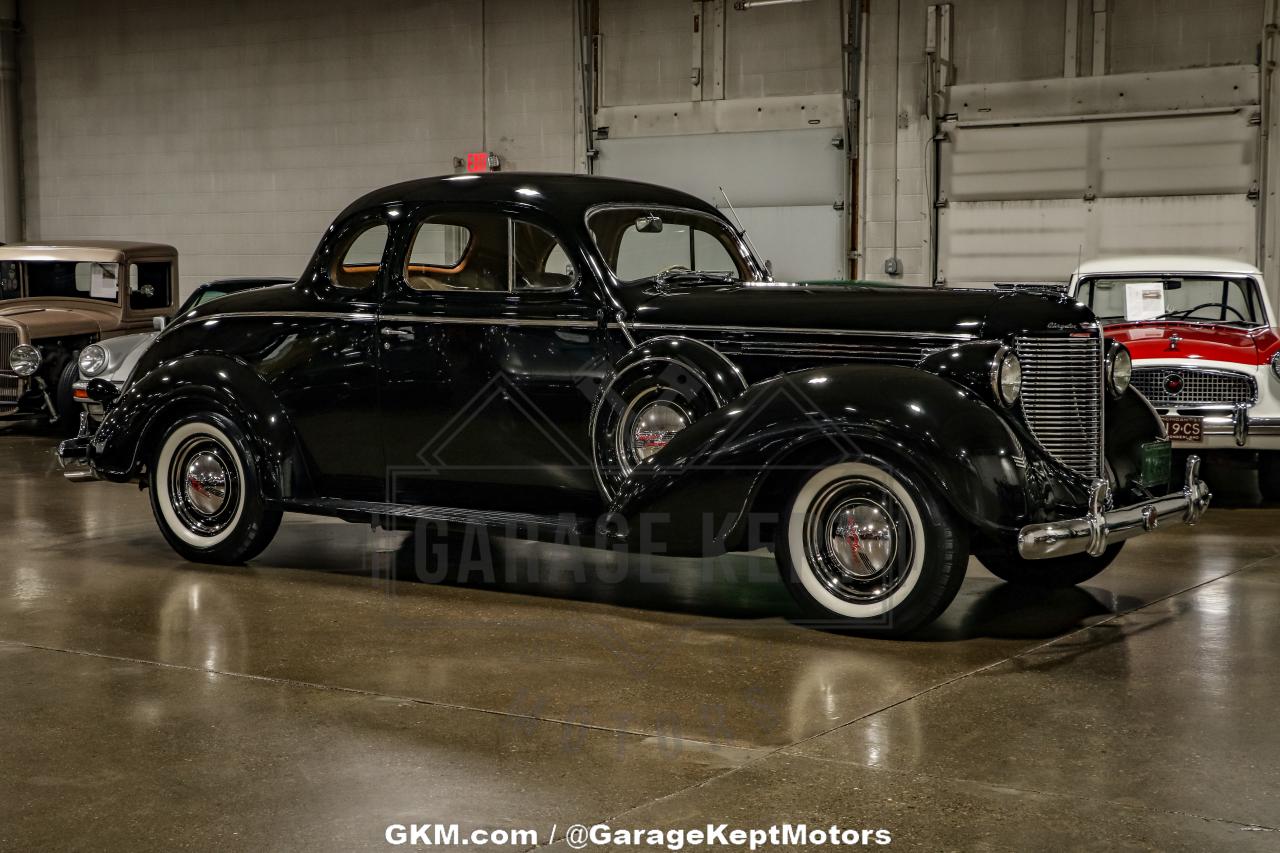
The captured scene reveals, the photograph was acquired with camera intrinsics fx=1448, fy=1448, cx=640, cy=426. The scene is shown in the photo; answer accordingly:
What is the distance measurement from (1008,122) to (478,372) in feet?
32.5

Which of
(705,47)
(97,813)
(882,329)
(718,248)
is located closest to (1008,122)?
(705,47)

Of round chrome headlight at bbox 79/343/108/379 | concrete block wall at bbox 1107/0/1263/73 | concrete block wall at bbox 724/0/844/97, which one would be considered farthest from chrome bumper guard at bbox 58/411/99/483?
concrete block wall at bbox 1107/0/1263/73

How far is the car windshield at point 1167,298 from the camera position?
9930 millimetres

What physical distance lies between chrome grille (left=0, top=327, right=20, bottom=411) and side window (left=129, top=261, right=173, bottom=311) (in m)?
1.19

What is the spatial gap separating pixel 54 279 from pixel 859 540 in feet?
34.9

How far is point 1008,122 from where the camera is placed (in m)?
14.6

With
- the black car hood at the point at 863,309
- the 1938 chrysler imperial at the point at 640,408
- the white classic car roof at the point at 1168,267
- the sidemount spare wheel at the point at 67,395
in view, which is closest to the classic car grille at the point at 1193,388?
the white classic car roof at the point at 1168,267

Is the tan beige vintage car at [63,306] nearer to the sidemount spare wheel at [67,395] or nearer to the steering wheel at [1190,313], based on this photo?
the sidemount spare wheel at [67,395]

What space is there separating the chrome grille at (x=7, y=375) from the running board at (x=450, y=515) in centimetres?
731

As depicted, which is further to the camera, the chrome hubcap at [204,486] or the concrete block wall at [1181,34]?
the concrete block wall at [1181,34]

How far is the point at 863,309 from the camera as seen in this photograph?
18.7 ft

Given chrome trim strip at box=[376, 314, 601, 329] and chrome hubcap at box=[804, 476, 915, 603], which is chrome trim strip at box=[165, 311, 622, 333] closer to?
chrome trim strip at box=[376, 314, 601, 329]

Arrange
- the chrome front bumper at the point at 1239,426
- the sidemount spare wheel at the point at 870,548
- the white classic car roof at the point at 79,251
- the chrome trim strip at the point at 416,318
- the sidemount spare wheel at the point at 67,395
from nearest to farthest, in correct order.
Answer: the sidemount spare wheel at the point at 870,548
the chrome trim strip at the point at 416,318
the chrome front bumper at the point at 1239,426
the sidemount spare wheel at the point at 67,395
the white classic car roof at the point at 79,251

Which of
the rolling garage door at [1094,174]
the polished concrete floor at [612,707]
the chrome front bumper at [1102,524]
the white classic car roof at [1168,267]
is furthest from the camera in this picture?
the rolling garage door at [1094,174]
